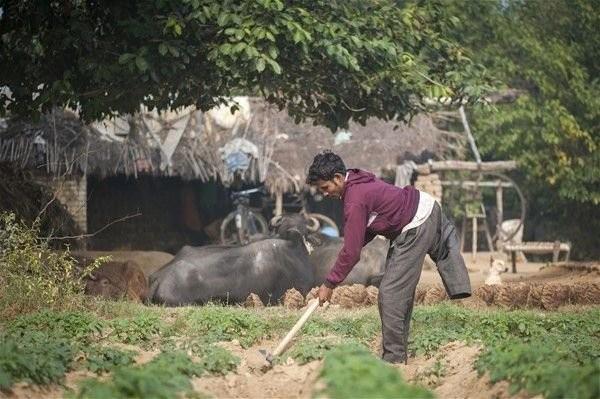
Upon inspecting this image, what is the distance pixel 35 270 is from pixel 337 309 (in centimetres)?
320

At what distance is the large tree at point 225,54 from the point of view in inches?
436

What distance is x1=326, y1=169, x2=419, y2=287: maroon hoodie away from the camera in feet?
25.0

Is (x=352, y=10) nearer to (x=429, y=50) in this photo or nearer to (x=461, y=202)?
(x=429, y=50)

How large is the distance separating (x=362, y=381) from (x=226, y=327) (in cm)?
408

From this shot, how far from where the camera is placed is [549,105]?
71.4 feet

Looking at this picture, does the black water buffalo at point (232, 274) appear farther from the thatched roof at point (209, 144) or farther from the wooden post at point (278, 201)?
the wooden post at point (278, 201)

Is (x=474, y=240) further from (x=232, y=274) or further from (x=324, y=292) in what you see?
(x=324, y=292)

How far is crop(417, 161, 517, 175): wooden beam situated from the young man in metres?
12.3

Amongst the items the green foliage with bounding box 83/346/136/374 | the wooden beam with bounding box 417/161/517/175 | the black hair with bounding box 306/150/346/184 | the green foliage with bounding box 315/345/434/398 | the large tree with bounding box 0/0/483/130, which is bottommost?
the green foliage with bounding box 83/346/136/374

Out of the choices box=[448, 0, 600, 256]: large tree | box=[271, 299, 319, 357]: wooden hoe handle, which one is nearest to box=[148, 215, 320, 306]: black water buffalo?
box=[271, 299, 319, 357]: wooden hoe handle

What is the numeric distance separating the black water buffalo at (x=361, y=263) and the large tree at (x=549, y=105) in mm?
7876

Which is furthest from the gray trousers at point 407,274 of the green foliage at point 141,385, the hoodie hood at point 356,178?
the green foliage at point 141,385

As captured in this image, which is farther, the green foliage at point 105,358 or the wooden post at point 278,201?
the wooden post at point 278,201

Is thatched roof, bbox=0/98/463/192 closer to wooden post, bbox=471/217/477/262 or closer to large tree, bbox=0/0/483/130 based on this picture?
wooden post, bbox=471/217/477/262
